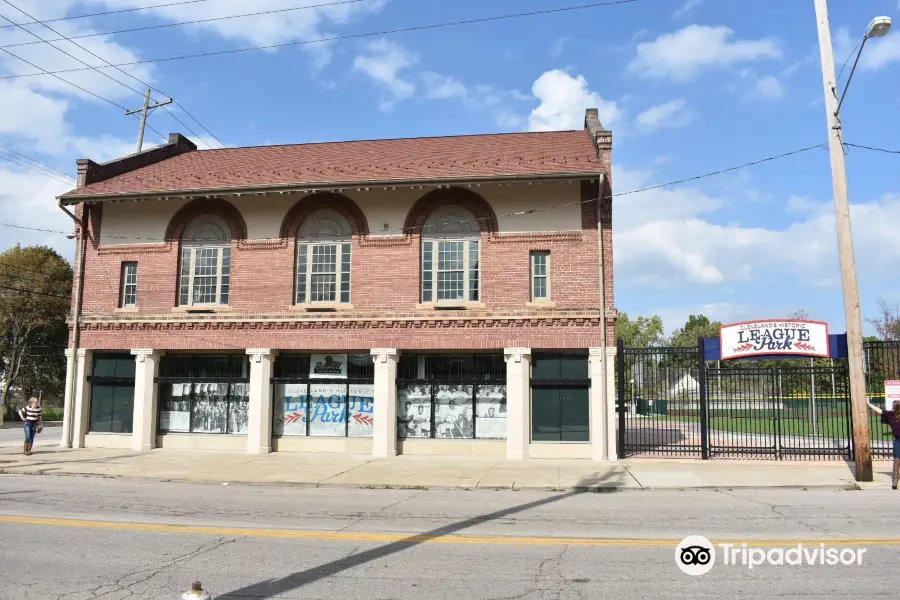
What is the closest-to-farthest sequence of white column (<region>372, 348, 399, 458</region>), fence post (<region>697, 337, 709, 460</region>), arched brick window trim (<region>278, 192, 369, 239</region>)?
fence post (<region>697, 337, 709, 460</region>)
white column (<region>372, 348, 399, 458</region>)
arched brick window trim (<region>278, 192, 369, 239</region>)

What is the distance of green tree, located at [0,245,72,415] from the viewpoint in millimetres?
40156

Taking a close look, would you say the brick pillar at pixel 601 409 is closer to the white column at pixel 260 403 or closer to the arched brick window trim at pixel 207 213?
the white column at pixel 260 403

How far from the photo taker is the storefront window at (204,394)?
2073 cm

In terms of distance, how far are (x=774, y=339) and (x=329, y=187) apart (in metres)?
12.7

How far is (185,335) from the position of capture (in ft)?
67.1

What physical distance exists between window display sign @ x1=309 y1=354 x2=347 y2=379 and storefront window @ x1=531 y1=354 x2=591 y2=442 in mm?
5657

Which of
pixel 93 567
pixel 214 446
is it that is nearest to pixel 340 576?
pixel 93 567

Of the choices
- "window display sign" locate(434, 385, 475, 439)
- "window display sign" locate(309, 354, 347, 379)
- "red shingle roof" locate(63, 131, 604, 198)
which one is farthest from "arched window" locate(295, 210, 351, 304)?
"window display sign" locate(434, 385, 475, 439)

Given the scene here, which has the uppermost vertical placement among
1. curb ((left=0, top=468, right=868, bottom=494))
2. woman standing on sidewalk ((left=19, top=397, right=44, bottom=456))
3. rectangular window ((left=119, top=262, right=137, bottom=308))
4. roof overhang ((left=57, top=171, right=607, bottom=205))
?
roof overhang ((left=57, top=171, right=607, bottom=205))

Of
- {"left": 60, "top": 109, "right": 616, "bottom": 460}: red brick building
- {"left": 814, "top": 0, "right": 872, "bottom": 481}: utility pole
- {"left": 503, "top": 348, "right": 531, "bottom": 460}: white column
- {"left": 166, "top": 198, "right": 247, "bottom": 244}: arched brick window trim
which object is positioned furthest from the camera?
{"left": 166, "top": 198, "right": 247, "bottom": 244}: arched brick window trim

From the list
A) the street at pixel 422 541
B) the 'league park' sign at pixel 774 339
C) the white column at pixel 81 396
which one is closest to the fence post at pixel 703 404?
the 'league park' sign at pixel 774 339

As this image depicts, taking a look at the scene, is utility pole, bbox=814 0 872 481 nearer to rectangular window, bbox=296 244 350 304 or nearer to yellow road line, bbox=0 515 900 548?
yellow road line, bbox=0 515 900 548

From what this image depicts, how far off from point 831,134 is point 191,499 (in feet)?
49.4
